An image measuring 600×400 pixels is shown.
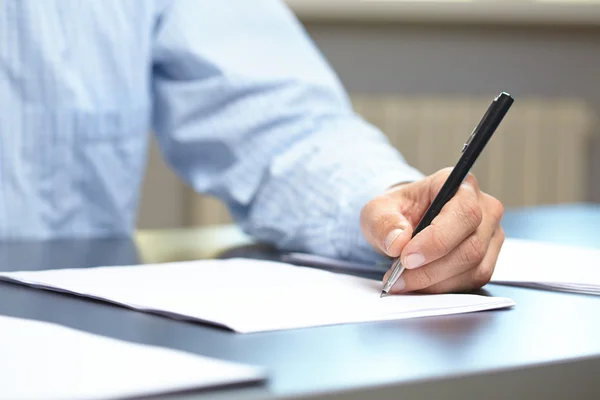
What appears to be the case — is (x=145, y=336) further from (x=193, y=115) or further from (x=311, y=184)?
(x=193, y=115)

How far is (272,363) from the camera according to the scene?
0.39m

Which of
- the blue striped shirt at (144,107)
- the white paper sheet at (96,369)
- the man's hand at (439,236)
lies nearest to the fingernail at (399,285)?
the man's hand at (439,236)

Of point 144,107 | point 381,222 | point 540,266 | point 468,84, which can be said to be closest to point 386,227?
point 381,222

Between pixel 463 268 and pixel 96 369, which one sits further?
pixel 463 268

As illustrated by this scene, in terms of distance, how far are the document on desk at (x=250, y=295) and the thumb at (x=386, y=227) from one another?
0.03 m

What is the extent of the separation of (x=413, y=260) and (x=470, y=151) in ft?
0.32

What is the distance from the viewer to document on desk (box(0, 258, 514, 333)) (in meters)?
0.49

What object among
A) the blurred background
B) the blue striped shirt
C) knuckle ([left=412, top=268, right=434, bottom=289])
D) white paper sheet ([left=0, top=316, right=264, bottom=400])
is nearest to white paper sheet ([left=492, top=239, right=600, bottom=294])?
knuckle ([left=412, top=268, right=434, bottom=289])

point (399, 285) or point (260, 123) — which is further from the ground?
point (260, 123)

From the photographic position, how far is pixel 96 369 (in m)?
0.35

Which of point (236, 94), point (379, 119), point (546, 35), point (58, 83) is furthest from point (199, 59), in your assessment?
point (546, 35)

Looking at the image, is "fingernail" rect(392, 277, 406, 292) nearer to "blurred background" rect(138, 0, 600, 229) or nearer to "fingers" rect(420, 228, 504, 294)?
"fingers" rect(420, 228, 504, 294)

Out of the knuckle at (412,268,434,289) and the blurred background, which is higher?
the blurred background

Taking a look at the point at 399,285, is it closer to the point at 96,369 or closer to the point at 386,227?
the point at 386,227
